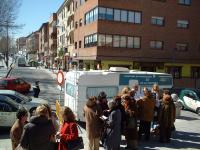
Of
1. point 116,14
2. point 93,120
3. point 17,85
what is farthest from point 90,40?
point 93,120

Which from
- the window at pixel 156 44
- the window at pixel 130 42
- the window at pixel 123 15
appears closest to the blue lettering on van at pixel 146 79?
the window at pixel 130 42

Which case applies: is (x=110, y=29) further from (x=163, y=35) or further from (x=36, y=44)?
(x=36, y=44)

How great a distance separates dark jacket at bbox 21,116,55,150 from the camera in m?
6.95

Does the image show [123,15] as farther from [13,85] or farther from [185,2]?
[13,85]

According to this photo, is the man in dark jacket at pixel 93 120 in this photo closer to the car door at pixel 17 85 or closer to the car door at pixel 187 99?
the car door at pixel 187 99

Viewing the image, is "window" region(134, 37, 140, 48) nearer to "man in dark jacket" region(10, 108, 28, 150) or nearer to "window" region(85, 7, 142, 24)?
"window" region(85, 7, 142, 24)

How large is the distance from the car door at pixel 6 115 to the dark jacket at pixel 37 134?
28.0ft

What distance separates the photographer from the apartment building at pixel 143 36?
3850 cm

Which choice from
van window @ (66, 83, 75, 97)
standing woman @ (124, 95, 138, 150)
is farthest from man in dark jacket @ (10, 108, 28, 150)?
van window @ (66, 83, 75, 97)

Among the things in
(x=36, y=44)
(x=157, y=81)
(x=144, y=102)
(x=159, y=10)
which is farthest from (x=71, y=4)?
(x=36, y=44)

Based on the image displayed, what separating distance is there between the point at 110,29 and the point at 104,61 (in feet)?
10.9

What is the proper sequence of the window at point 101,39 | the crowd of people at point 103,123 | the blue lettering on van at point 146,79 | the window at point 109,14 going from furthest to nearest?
the window at point 109,14
the window at point 101,39
the blue lettering on van at point 146,79
the crowd of people at point 103,123

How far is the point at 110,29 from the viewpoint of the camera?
126 ft

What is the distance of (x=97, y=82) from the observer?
631 inches
